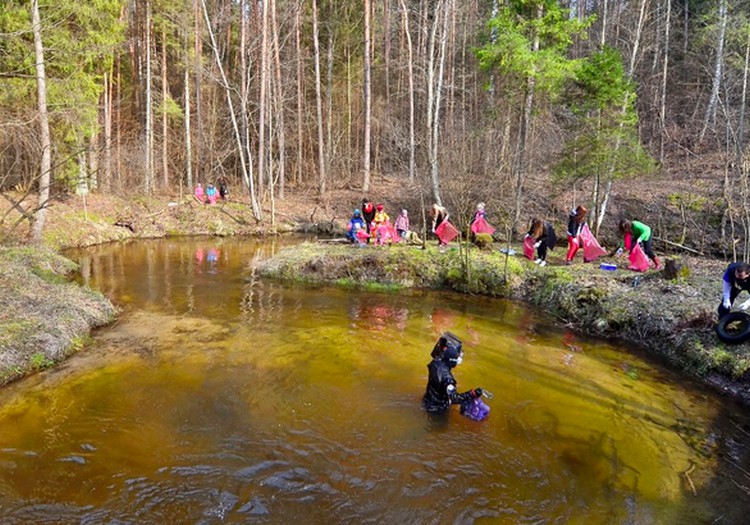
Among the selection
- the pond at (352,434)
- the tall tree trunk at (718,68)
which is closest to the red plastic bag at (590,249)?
the pond at (352,434)

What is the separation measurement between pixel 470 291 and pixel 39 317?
10.0 m

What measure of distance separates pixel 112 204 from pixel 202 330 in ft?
55.7

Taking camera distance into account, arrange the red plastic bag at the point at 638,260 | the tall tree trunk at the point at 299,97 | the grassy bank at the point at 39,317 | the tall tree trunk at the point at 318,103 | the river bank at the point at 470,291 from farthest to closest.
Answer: the tall tree trunk at the point at 299,97 → the tall tree trunk at the point at 318,103 → the red plastic bag at the point at 638,260 → the river bank at the point at 470,291 → the grassy bank at the point at 39,317

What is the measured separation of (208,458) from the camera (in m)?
5.77

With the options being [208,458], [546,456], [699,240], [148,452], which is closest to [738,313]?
[546,456]

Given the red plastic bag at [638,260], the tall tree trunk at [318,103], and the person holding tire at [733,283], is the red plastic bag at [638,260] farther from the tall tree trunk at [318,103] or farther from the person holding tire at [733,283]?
the tall tree trunk at [318,103]

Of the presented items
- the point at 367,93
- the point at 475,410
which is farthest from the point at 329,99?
the point at 475,410

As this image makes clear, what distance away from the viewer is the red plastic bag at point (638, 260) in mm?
13133

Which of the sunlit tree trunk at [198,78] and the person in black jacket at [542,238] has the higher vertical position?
the sunlit tree trunk at [198,78]

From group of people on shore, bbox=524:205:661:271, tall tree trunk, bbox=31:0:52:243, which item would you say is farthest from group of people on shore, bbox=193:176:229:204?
group of people on shore, bbox=524:205:661:271

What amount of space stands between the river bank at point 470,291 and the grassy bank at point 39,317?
0.06 ft

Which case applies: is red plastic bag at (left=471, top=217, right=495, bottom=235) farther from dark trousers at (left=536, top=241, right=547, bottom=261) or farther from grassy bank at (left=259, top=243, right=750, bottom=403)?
dark trousers at (left=536, top=241, right=547, bottom=261)

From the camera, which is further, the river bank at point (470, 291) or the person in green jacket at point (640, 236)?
the person in green jacket at point (640, 236)

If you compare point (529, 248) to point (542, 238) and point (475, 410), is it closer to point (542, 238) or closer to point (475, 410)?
point (542, 238)
